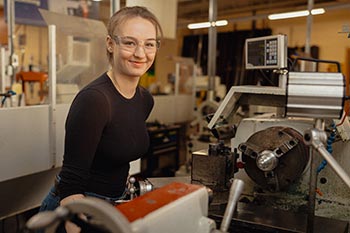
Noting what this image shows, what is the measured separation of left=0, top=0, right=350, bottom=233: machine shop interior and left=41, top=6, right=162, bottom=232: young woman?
4.2 inches

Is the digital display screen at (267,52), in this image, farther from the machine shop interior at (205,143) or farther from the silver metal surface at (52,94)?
the silver metal surface at (52,94)

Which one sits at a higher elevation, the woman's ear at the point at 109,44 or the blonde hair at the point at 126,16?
the blonde hair at the point at 126,16

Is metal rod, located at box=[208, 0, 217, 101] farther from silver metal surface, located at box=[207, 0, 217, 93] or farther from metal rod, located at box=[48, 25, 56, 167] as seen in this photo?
metal rod, located at box=[48, 25, 56, 167]

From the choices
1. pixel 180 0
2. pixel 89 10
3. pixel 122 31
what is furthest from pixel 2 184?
pixel 180 0

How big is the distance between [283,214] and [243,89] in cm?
48

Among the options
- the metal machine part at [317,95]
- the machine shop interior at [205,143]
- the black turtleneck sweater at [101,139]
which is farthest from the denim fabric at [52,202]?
the metal machine part at [317,95]

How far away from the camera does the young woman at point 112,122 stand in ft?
3.30

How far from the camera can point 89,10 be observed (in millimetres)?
4031

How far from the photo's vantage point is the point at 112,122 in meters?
1.08

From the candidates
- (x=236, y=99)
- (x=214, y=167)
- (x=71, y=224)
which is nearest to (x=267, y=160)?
(x=214, y=167)

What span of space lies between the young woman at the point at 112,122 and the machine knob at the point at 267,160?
0.40m

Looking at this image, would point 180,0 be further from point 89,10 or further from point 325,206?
point 325,206

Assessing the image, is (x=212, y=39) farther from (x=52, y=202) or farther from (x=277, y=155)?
(x=52, y=202)

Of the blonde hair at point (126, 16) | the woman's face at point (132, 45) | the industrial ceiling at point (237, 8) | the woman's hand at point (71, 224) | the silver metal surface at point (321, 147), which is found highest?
the industrial ceiling at point (237, 8)
